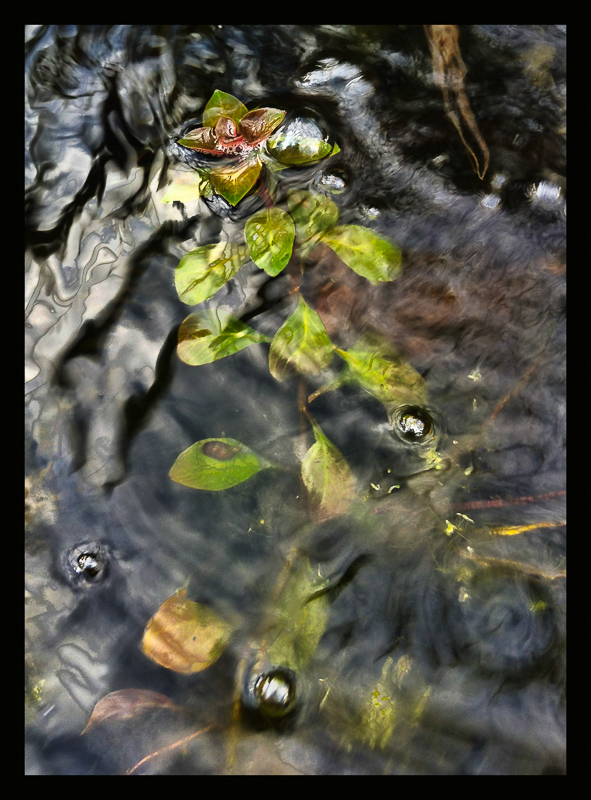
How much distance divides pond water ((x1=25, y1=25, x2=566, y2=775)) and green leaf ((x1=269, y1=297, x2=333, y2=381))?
3 cm

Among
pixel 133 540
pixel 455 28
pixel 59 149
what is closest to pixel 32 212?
pixel 59 149

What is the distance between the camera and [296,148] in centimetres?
88

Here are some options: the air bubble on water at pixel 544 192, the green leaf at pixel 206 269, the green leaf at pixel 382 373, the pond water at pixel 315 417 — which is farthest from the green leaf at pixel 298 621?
the air bubble on water at pixel 544 192

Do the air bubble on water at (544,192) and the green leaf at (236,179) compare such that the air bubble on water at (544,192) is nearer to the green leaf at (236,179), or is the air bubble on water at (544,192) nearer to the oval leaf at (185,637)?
the green leaf at (236,179)

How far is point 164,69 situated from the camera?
2.94 feet

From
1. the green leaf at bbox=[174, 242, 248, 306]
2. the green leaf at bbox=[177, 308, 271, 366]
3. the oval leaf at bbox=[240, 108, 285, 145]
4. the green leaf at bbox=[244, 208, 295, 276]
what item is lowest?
the green leaf at bbox=[177, 308, 271, 366]

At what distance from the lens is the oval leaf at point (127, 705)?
82cm

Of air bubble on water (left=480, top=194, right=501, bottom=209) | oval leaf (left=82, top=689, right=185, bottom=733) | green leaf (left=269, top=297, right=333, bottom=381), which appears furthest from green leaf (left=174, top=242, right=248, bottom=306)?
oval leaf (left=82, top=689, right=185, bottom=733)

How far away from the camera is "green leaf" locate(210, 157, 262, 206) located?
0.88 metres

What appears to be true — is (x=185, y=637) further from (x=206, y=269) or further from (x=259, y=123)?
(x=259, y=123)

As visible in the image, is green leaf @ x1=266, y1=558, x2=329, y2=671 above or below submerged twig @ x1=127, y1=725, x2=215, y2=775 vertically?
above

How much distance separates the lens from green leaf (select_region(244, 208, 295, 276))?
2.88 ft

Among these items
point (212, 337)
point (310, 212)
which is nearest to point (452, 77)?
point (310, 212)

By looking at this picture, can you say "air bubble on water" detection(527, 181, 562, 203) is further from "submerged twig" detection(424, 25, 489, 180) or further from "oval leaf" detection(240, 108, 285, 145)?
"oval leaf" detection(240, 108, 285, 145)
